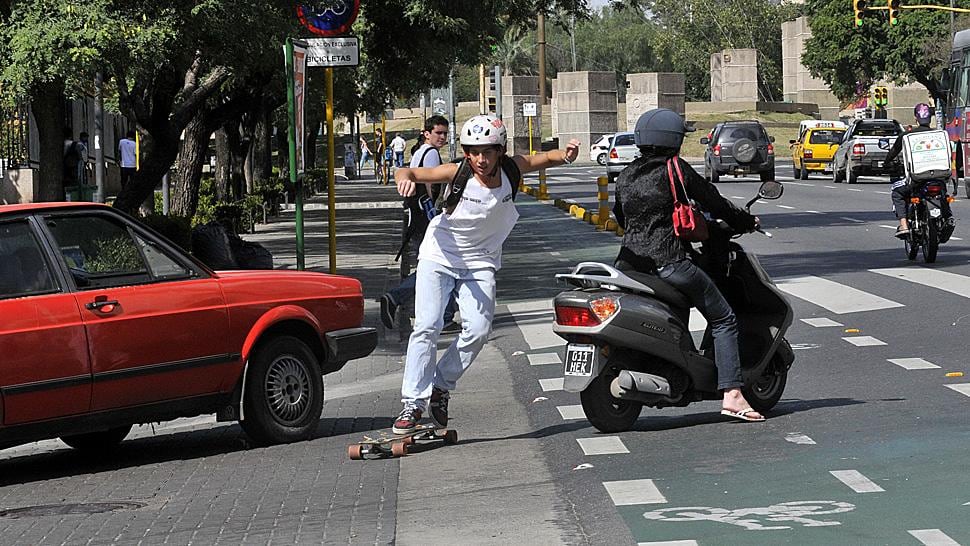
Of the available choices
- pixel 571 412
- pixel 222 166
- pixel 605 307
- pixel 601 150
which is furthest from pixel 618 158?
pixel 605 307

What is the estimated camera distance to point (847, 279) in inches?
679

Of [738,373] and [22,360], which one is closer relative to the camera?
[22,360]

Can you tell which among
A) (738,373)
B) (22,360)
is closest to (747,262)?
(738,373)

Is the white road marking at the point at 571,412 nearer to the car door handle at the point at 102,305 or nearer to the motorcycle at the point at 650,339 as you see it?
the motorcycle at the point at 650,339

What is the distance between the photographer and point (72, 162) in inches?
1184

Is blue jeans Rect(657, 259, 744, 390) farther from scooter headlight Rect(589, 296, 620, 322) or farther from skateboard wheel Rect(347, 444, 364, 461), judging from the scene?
skateboard wheel Rect(347, 444, 364, 461)

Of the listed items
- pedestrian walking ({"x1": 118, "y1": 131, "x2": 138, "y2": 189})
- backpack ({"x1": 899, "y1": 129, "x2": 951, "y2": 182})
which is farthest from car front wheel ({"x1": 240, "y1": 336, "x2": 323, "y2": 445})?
pedestrian walking ({"x1": 118, "y1": 131, "x2": 138, "y2": 189})

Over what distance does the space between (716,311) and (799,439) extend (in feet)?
2.84

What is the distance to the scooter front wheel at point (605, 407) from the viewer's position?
8.70 metres

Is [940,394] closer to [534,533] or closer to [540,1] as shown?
[534,533]

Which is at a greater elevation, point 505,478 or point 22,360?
point 22,360

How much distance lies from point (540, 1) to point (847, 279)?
441 inches

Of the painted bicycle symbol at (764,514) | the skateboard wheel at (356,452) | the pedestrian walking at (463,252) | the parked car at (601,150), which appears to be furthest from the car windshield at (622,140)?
the painted bicycle symbol at (764,514)

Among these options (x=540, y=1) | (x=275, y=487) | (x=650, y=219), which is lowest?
(x=275, y=487)
